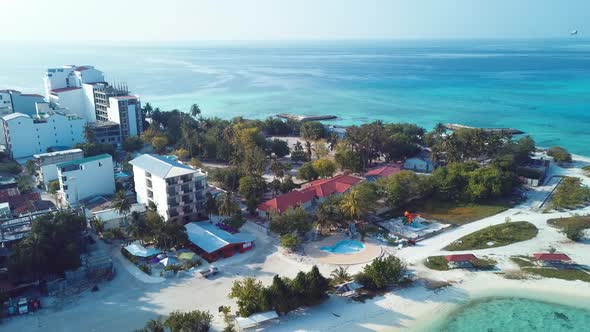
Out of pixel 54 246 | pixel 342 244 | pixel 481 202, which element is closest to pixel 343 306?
pixel 342 244

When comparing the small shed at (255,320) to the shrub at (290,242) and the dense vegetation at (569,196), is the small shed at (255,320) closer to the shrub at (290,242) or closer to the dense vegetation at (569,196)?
the shrub at (290,242)

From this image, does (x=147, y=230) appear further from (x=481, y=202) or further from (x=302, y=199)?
(x=481, y=202)

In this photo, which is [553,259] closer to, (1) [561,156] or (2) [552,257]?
(2) [552,257]

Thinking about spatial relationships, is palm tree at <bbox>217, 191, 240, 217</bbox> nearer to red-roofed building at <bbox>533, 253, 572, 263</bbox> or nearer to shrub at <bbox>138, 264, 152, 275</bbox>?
shrub at <bbox>138, 264, 152, 275</bbox>

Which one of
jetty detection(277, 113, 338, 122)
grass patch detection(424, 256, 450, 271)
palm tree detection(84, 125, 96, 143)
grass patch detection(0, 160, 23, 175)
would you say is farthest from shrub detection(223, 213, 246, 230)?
jetty detection(277, 113, 338, 122)

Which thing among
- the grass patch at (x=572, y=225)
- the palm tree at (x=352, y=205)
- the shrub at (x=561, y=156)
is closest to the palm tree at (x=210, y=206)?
the palm tree at (x=352, y=205)

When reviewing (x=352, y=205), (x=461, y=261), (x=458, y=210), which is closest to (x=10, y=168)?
(x=352, y=205)
